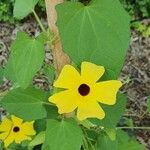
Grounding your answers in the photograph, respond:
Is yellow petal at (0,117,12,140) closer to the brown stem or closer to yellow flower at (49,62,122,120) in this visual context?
the brown stem

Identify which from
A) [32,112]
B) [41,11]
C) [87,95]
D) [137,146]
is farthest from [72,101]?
[41,11]

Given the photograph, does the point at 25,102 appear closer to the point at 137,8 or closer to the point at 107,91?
the point at 107,91

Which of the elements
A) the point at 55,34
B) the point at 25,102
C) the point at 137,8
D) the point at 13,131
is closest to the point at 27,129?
the point at 13,131

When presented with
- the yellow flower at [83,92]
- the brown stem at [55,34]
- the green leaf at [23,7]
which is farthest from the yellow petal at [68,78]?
the green leaf at [23,7]

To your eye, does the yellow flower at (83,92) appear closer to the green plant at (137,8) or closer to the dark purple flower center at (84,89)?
the dark purple flower center at (84,89)

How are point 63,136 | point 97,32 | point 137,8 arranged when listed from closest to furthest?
1. point 97,32
2. point 63,136
3. point 137,8

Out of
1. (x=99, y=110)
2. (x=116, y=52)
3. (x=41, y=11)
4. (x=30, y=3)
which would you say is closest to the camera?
(x=116, y=52)

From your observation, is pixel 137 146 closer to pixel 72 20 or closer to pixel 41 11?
pixel 72 20
